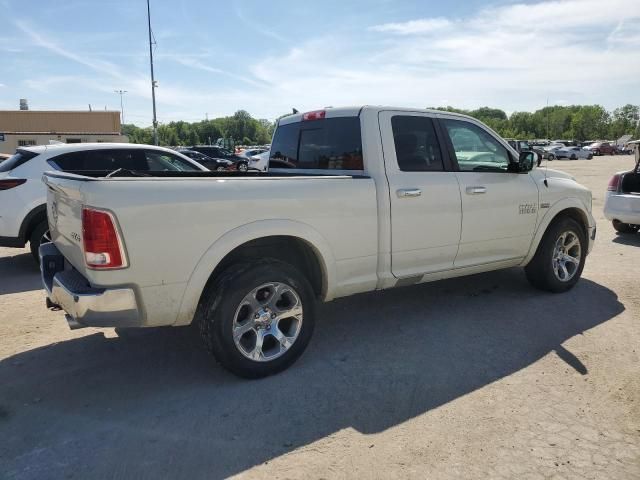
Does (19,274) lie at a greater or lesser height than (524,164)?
lesser

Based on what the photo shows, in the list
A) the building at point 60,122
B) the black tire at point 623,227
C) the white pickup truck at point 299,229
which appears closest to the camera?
the white pickup truck at point 299,229

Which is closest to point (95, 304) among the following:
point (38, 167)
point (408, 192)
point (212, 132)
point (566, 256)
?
point (408, 192)

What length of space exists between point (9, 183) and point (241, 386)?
4.78m

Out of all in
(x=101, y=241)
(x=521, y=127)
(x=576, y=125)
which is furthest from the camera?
(x=521, y=127)

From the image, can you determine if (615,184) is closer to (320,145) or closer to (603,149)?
(320,145)

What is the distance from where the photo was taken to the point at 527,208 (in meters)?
4.99

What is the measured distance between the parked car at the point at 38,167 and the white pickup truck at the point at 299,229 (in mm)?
2692

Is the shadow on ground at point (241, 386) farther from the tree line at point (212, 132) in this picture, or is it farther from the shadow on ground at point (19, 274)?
the tree line at point (212, 132)

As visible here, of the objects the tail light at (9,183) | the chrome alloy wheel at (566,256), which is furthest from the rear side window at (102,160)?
the chrome alloy wheel at (566,256)

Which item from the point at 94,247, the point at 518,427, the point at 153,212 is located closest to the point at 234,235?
the point at 153,212

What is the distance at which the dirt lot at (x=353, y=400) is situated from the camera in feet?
8.76

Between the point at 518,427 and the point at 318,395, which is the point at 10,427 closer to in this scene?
the point at 318,395

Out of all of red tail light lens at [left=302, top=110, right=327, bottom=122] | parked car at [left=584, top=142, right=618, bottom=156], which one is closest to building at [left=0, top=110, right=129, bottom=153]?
parked car at [left=584, top=142, right=618, bottom=156]

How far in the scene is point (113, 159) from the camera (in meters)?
6.98
